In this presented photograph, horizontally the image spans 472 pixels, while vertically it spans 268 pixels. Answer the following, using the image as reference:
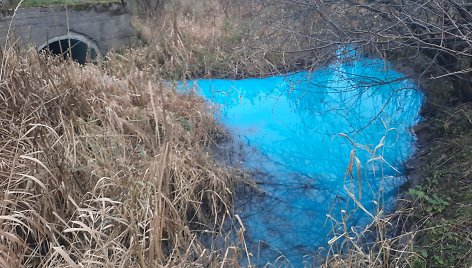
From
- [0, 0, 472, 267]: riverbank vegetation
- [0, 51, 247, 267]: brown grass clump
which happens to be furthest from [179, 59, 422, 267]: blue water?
[0, 51, 247, 267]: brown grass clump

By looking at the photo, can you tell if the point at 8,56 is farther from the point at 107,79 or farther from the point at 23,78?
the point at 107,79

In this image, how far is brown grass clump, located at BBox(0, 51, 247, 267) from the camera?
212cm

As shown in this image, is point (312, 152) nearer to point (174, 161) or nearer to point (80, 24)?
point (174, 161)

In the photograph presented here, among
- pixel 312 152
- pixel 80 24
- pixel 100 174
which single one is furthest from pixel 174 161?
pixel 80 24

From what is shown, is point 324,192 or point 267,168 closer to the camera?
point 324,192

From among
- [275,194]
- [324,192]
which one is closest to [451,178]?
[324,192]

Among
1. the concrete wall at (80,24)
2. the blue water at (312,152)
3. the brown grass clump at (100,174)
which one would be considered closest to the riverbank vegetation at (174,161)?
the brown grass clump at (100,174)

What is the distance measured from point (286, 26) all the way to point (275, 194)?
1.43m

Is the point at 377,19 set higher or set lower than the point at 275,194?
higher

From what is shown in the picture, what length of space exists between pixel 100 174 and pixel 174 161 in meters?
0.79

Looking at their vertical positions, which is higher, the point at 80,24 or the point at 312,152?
the point at 80,24

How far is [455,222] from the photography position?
2967 millimetres

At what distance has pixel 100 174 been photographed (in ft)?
9.51

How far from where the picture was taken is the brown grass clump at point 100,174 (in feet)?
6.97
